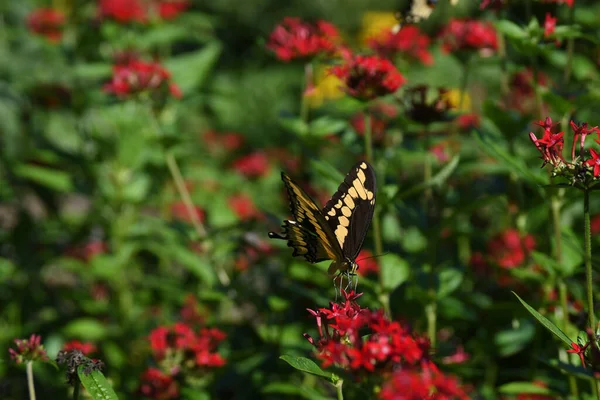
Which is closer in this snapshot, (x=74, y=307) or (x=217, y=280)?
(x=217, y=280)

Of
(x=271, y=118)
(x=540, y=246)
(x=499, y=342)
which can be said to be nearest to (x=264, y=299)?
(x=499, y=342)

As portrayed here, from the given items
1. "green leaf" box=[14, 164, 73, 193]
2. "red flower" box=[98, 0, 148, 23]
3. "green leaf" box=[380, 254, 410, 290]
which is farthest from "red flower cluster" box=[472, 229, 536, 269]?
"red flower" box=[98, 0, 148, 23]

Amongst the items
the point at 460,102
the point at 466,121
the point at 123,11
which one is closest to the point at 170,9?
the point at 123,11

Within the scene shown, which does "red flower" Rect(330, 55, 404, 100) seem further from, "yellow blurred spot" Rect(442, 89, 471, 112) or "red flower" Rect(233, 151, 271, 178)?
"red flower" Rect(233, 151, 271, 178)

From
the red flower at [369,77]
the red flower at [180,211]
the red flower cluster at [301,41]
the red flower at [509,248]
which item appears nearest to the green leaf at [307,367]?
the red flower at [369,77]

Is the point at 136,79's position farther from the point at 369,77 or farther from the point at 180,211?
the point at 180,211

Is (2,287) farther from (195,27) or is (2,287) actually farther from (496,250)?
(195,27)
